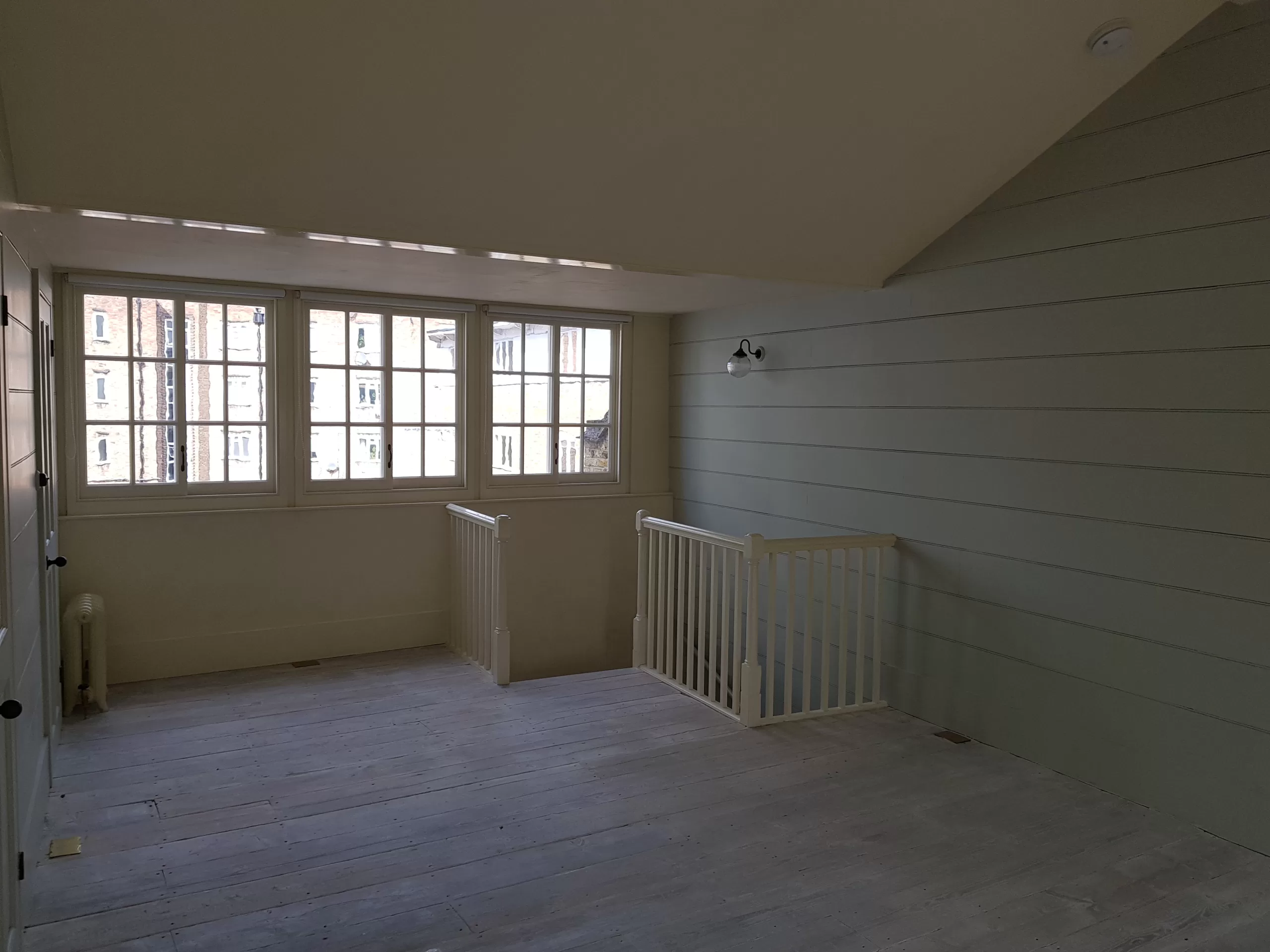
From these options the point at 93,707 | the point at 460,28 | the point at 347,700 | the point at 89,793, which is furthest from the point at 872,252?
the point at 93,707

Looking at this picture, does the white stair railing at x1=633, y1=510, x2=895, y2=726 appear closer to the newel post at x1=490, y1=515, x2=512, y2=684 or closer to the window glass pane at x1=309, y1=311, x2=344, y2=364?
the newel post at x1=490, y1=515, x2=512, y2=684

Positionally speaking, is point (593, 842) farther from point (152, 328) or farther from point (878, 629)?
point (152, 328)

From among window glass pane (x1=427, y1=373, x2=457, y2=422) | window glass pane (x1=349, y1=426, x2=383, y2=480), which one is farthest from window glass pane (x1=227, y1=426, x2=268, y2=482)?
window glass pane (x1=427, y1=373, x2=457, y2=422)

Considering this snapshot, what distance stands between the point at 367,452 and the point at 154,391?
3.89 feet

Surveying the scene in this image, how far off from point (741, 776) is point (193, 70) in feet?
10.1

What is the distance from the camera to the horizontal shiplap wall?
10.2 ft

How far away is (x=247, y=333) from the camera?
5105 millimetres

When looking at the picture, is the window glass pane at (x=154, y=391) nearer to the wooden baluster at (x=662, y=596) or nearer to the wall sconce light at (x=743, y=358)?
the wooden baluster at (x=662, y=596)

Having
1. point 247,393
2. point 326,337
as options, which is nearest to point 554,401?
point 326,337

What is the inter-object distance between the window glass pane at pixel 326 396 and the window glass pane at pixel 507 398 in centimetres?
95

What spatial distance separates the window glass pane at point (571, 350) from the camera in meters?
6.08

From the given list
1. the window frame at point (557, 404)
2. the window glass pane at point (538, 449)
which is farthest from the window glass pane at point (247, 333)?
the window glass pane at point (538, 449)

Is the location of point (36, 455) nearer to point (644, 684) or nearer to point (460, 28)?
point (460, 28)

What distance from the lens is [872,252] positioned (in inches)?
167
